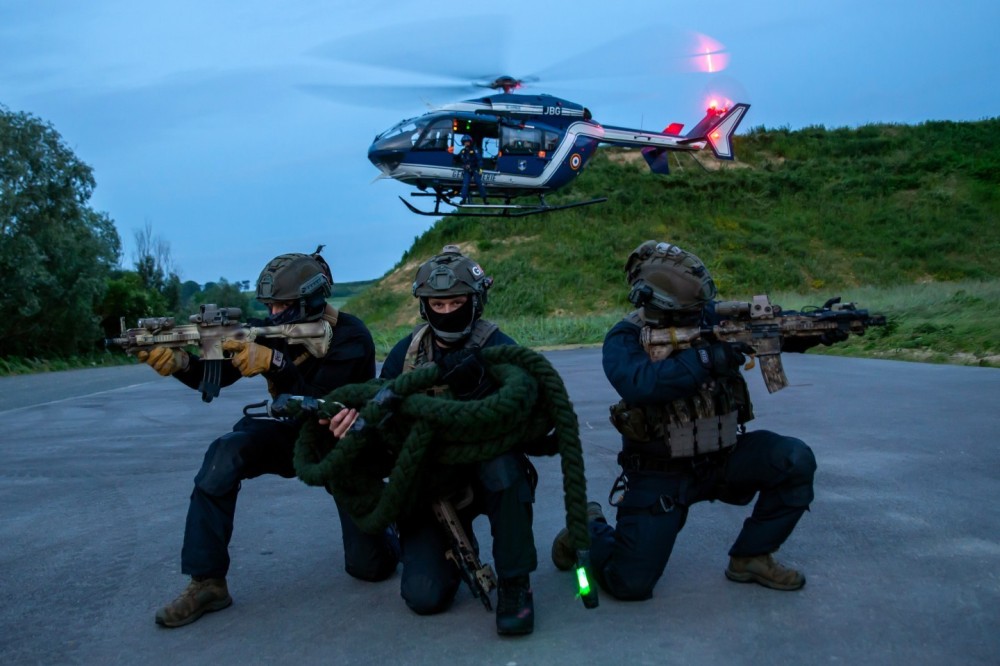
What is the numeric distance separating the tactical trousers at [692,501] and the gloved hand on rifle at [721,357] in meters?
0.42

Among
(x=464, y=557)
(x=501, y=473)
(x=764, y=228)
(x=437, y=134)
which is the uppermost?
(x=437, y=134)

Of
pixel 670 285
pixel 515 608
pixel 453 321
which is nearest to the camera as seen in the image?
pixel 515 608

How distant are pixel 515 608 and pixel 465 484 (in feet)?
2.40

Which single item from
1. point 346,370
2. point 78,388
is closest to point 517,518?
point 346,370

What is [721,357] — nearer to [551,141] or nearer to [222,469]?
[222,469]

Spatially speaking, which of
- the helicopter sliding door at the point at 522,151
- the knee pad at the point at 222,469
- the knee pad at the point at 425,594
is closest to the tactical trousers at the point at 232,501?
the knee pad at the point at 222,469

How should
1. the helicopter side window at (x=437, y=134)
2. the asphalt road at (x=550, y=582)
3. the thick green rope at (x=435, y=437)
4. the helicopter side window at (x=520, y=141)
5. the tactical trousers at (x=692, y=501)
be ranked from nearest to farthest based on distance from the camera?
the asphalt road at (x=550, y=582) → the thick green rope at (x=435, y=437) → the tactical trousers at (x=692, y=501) → the helicopter side window at (x=437, y=134) → the helicopter side window at (x=520, y=141)

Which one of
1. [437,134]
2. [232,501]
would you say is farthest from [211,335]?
[437,134]

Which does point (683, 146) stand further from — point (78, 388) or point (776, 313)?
point (776, 313)

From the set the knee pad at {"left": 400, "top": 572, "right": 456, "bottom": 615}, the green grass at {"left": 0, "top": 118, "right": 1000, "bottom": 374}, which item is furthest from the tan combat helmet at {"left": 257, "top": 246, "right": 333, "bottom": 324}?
the green grass at {"left": 0, "top": 118, "right": 1000, "bottom": 374}

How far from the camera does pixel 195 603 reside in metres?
4.09

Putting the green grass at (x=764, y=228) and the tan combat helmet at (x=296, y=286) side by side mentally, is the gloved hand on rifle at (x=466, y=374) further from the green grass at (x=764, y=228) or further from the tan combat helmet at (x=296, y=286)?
the green grass at (x=764, y=228)

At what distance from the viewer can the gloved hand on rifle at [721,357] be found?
13.3ft

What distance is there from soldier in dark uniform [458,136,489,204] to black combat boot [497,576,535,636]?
22625mm
